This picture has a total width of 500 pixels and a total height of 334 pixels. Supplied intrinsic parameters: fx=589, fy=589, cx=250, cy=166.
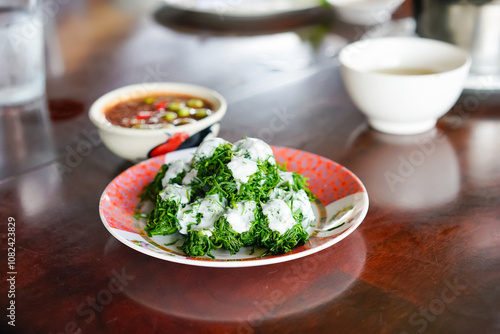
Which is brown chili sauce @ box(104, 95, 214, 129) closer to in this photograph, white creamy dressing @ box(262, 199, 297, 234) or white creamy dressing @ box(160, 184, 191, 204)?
white creamy dressing @ box(160, 184, 191, 204)

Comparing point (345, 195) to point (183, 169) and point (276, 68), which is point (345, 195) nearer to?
point (183, 169)

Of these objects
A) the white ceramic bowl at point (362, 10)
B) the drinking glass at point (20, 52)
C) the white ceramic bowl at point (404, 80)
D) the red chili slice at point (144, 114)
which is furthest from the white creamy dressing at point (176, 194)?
the white ceramic bowl at point (362, 10)

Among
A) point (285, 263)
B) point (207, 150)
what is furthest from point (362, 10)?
point (285, 263)

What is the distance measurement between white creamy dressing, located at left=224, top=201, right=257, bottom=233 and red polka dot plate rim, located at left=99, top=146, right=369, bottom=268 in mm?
→ 52

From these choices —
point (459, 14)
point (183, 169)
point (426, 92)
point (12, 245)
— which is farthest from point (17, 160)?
point (459, 14)

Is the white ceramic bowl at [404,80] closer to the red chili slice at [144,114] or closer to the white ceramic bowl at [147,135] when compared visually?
the white ceramic bowl at [147,135]

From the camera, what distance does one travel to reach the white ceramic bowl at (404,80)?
1.42m

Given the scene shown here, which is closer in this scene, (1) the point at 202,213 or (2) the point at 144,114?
(1) the point at 202,213

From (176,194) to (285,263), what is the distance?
223 millimetres

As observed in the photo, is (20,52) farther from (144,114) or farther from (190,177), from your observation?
(190,177)

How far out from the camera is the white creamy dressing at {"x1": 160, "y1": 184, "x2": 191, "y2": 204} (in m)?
1.02

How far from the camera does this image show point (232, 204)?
39.2 inches

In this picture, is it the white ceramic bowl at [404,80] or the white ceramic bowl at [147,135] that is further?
the white ceramic bowl at [404,80]

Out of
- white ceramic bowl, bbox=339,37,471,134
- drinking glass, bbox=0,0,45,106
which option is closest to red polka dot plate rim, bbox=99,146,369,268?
white ceramic bowl, bbox=339,37,471,134
